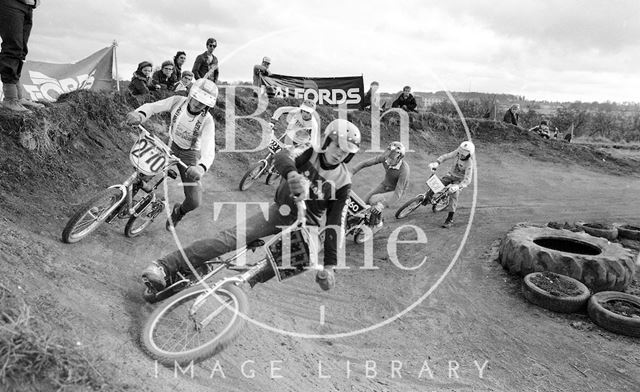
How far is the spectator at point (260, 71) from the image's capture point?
17547 millimetres

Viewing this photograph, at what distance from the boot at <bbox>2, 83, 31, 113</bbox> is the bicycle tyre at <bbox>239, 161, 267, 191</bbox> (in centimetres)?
515

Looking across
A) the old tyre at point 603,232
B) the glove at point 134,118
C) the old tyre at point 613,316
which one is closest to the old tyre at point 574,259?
the old tyre at point 613,316

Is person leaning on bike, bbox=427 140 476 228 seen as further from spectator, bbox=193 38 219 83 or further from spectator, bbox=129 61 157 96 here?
spectator, bbox=129 61 157 96

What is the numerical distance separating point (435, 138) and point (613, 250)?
44.9ft

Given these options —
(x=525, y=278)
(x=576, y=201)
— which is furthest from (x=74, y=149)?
(x=576, y=201)

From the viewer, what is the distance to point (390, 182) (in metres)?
10.8

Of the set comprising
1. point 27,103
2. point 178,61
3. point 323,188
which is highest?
point 178,61

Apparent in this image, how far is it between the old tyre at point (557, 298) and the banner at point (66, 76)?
12243mm

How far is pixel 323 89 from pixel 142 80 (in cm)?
911

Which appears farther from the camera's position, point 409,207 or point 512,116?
point 512,116

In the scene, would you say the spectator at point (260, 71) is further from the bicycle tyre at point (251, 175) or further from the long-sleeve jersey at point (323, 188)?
the long-sleeve jersey at point (323, 188)

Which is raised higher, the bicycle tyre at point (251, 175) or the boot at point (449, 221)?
the bicycle tyre at point (251, 175)

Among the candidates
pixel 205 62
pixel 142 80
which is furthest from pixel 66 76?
pixel 205 62

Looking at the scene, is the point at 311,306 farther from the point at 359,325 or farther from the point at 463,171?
the point at 463,171
